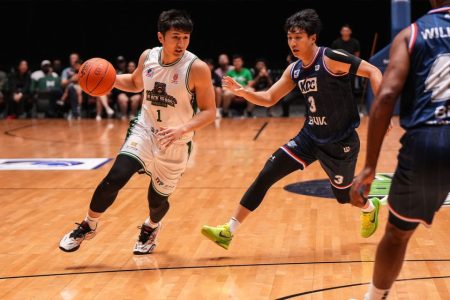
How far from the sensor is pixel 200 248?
6.04 m

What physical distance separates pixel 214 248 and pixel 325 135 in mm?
1203

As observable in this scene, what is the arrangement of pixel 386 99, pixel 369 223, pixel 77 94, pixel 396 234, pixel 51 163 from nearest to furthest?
1. pixel 386 99
2. pixel 396 234
3. pixel 369 223
4. pixel 51 163
5. pixel 77 94

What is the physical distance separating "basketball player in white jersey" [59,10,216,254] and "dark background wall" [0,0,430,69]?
1547 cm

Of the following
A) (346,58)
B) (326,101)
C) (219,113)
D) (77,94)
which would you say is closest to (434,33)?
(346,58)

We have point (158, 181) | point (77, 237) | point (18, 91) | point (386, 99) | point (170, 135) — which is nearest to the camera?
point (386, 99)

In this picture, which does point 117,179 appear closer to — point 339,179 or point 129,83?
point 129,83

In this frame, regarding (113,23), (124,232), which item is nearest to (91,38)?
(113,23)

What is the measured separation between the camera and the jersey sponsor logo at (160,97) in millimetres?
5664

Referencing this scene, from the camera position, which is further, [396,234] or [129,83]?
[129,83]

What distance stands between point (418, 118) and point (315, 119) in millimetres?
2376

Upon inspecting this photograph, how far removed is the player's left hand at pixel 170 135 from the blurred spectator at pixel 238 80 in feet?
37.4

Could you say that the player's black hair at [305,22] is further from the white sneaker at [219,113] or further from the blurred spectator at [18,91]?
the blurred spectator at [18,91]

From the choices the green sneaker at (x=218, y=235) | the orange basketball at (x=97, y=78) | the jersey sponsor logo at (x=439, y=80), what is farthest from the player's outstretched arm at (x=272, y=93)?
the jersey sponsor logo at (x=439, y=80)

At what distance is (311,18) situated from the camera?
5.71 meters
